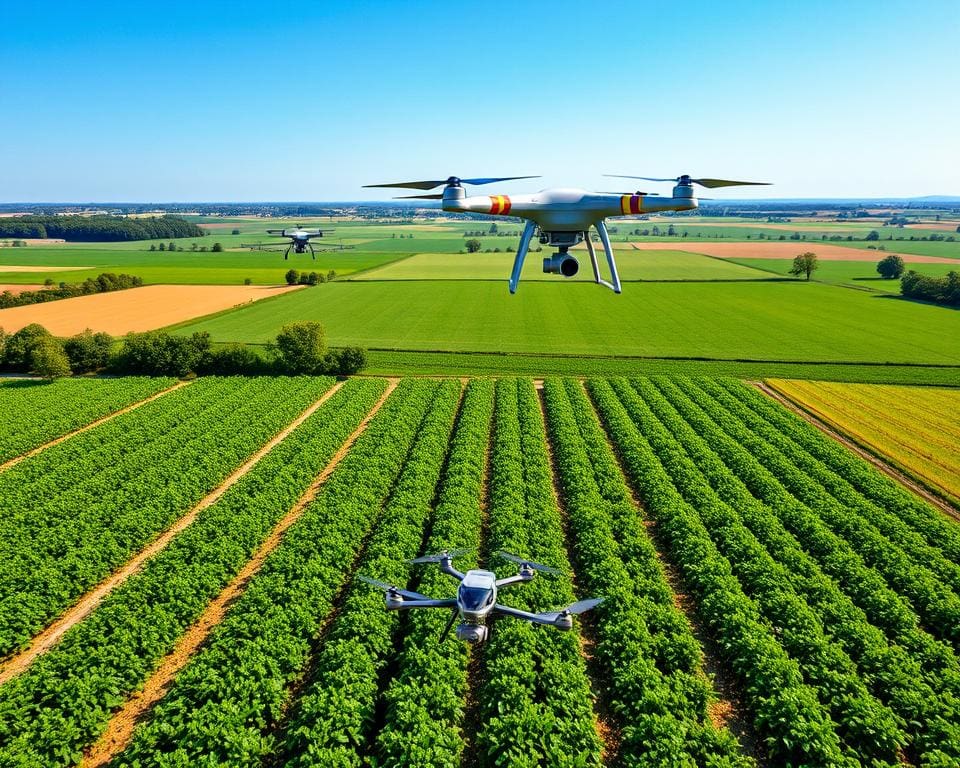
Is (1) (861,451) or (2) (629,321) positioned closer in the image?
(1) (861,451)

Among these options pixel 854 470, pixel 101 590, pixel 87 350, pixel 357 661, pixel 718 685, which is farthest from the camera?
pixel 87 350

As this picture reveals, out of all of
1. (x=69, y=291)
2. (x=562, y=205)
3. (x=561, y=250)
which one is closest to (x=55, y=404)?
(x=561, y=250)

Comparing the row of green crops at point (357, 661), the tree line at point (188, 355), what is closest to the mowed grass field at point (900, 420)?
the row of green crops at point (357, 661)

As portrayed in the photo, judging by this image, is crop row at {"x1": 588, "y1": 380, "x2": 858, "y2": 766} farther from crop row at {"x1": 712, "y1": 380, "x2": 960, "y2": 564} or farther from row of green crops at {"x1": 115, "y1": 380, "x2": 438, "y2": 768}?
row of green crops at {"x1": 115, "y1": 380, "x2": 438, "y2": 768}

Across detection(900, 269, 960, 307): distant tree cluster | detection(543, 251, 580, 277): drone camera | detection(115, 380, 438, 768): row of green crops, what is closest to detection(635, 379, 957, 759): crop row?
detection(543, 251, 580, 277): drone camera

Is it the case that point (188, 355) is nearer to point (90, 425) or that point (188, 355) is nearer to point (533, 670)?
point (90, 425)

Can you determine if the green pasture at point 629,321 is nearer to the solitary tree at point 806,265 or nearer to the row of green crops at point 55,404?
the solitary tree at point 806,265
